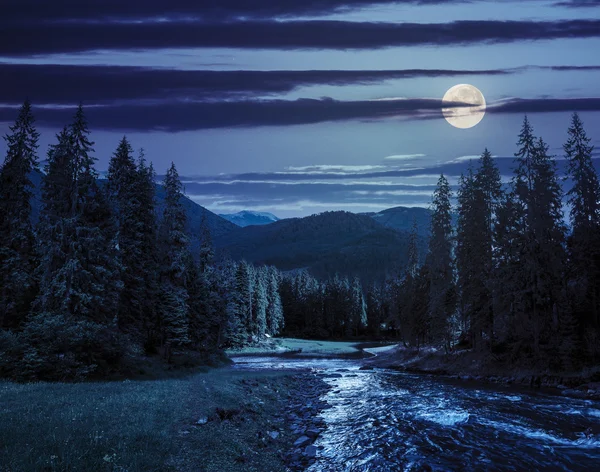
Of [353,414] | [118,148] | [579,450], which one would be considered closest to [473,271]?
[353,414]

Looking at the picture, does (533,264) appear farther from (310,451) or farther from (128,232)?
(128,232)

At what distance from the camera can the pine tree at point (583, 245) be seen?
3844 cm

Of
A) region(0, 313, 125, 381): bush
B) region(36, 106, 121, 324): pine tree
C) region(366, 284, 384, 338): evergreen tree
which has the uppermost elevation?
region(36, 106, 121, 324): pine tree

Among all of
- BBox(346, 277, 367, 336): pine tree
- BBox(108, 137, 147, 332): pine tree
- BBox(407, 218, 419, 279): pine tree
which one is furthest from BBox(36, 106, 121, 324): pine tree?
BBox(346, 277, 367, 336): pine tree

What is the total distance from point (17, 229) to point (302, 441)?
34.6m

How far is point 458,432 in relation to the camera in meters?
19.6

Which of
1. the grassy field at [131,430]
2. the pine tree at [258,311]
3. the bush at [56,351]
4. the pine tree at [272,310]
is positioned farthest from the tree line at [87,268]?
the pine tree at [272,310]

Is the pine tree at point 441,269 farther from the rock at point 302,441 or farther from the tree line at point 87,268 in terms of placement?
the rock at point 302,441

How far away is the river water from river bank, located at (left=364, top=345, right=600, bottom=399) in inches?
137

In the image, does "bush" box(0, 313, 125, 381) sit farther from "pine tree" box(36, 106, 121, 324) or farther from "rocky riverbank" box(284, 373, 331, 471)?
"rocky riverbank" box(284, 373, 331, 471)

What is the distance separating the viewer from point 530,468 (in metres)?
15.1

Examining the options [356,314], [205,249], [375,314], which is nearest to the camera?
[205,249]

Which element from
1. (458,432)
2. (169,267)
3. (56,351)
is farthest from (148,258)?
(458,432)

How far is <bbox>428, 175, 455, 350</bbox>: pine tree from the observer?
160 ft
